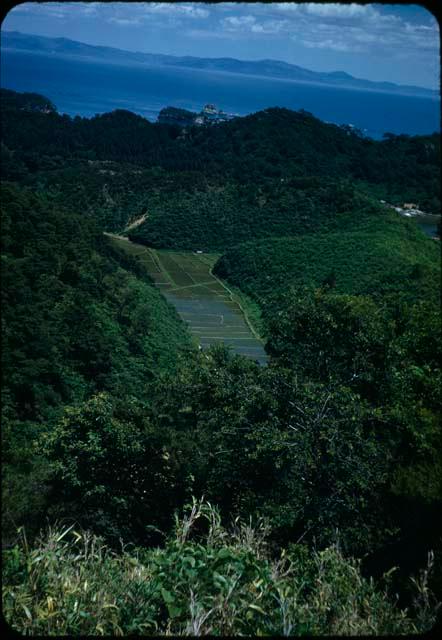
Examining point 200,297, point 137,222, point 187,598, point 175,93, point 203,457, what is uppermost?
point 175,93

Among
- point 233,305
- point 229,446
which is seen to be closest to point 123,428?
point 229,446

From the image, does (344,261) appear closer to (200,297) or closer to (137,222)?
(200,297)

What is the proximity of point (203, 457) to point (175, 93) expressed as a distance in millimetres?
76268

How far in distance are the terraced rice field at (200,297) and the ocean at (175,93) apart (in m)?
24.4

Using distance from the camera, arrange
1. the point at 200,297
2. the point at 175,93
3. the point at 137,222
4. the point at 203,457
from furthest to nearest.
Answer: the point at 175,93 → the point at 137,222 → the point at 200,297 → the point at 203,457

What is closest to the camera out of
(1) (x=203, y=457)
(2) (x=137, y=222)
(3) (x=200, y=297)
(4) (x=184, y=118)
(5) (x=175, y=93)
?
(1) (x=203, y=457)

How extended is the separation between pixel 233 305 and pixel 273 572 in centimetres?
1787

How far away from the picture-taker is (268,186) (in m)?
30.6

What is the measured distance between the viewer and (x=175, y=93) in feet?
245

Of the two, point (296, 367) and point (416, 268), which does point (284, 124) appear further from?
point (296, 367)

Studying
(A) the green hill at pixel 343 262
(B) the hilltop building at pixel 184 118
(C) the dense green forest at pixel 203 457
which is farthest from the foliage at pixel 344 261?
(B) the hilltop building at pixel 184 118

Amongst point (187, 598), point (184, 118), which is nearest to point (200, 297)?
point (187, 598)

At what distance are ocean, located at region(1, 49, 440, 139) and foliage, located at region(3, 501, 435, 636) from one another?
4257 cm

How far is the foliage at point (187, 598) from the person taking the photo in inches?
70.3
